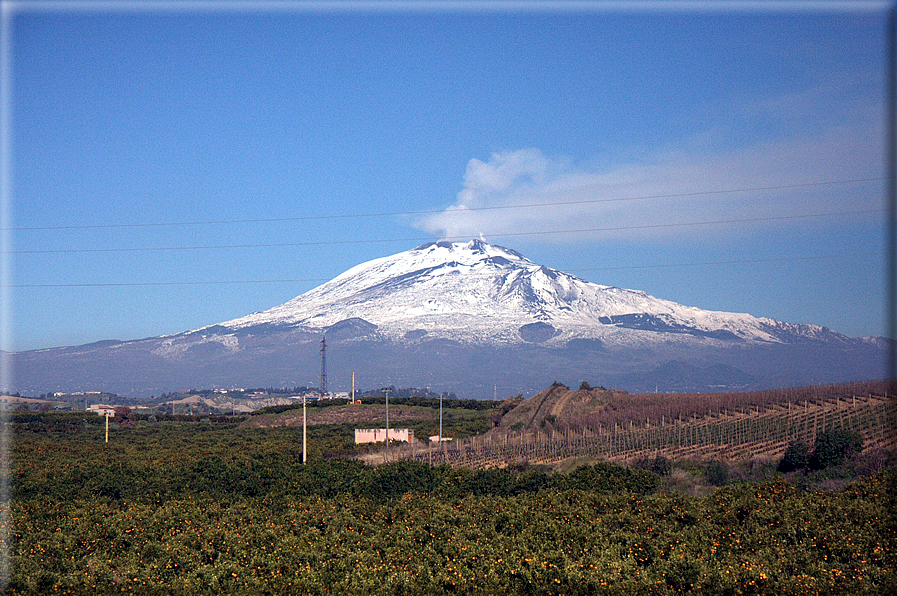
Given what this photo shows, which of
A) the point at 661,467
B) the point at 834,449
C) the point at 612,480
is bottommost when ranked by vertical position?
the point at 661,467

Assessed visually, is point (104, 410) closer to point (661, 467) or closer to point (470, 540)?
point (661, 467)

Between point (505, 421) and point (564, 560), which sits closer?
point (564, 560)

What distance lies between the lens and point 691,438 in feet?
165

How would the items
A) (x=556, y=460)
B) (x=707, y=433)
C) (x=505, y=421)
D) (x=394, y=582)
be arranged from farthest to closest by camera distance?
1. (x=505, y=421)
2. (x=707, y=433)
3. (x=556, y=460)
4. (x=394, y=582)

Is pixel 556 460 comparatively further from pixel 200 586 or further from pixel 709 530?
pixel 200 586

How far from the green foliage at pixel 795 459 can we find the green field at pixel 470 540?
18.7 ft

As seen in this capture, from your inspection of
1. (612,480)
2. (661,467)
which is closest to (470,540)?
(612,480)

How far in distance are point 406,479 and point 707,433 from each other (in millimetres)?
27938

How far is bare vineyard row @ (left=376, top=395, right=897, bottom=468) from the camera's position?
45.2m

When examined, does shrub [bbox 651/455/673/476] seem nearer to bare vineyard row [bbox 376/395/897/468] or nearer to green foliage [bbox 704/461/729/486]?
green foliage [bbox 704/461/729/486]

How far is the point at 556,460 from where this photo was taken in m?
46.2

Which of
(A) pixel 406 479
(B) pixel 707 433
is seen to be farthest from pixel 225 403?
(A) pixel 406 479

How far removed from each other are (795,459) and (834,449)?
1.77 m

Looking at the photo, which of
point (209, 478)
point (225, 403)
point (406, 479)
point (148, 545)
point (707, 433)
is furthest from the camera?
point (225, 403)
